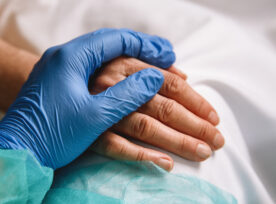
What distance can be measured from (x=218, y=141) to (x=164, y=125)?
0.53ft

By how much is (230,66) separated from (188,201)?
53cm

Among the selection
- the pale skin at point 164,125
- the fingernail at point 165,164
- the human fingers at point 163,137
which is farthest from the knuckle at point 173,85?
the fingernail at point 165,164

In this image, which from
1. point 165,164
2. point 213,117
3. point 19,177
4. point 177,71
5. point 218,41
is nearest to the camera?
point 19,177

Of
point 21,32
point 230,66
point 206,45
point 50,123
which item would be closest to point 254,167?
point 230,66

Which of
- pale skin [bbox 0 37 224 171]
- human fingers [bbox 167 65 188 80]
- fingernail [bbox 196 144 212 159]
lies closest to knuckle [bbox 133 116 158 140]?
pale skin [bbox 0 37 224 171]

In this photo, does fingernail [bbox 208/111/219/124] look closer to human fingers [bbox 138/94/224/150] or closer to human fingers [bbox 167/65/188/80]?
human fingers [bbox 138/94/224/150]

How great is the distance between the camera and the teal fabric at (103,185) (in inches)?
23.8

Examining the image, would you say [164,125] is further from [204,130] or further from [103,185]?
[103,185]

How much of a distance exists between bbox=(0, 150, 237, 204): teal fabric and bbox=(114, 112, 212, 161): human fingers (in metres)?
0.08

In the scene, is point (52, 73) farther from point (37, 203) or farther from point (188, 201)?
point (188, 201)

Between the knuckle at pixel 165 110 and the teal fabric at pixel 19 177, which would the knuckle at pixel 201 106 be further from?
the teal fabric at pixel 19 177

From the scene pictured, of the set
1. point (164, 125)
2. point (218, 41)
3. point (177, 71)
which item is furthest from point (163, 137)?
point (218, 41)

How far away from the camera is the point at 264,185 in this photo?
82cm

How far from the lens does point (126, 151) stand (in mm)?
745
